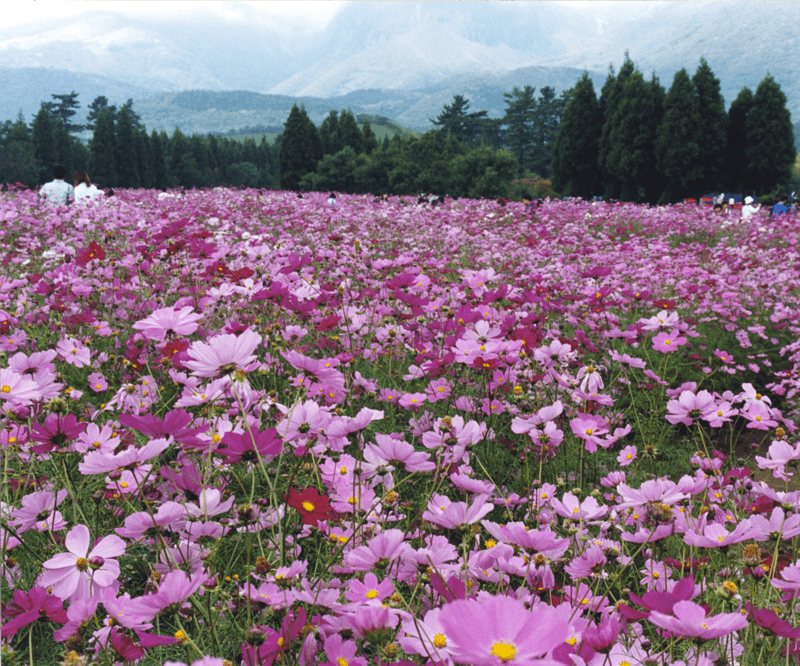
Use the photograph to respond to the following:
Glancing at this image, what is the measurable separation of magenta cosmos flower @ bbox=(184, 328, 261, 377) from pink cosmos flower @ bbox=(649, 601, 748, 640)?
2.10 feet

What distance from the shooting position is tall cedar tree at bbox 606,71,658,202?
1834 centimetres

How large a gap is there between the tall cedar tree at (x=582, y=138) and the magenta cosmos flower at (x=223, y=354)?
71.2 feet

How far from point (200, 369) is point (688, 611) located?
727 millimetres

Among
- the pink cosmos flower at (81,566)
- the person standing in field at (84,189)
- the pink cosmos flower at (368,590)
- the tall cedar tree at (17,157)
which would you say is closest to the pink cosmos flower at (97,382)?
the pink cosmos flower at (81,566)

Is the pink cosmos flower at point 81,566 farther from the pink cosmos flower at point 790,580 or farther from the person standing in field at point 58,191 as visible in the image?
the person standing in field at point 58,191

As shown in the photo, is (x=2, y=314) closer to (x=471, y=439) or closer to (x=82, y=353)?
(x=82, y=353)

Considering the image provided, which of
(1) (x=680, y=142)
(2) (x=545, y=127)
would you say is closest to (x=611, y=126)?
(1) (x=680, y=142)

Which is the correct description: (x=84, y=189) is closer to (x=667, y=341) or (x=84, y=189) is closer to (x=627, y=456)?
(x=667, y=341)

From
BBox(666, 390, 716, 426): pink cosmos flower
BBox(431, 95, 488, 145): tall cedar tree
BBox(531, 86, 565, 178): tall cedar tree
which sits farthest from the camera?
BBox(531, 86, 565, 178): tall cedar tree

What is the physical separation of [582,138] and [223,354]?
22.2 m

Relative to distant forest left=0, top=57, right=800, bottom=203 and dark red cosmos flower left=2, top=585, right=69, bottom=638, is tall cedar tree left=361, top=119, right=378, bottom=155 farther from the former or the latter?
dark red cosmos flower left=2, top=585, right=69, bottom=638

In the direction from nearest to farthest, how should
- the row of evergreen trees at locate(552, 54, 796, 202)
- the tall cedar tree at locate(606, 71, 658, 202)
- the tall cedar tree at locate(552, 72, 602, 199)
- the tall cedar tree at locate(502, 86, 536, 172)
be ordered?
the row of evergreen trees at locate(552, 54, 796, 202)
the tall cedar tree at locate(606, 71, 658, 202)
the tall cedar tree at locate(552, 72, 602, 199)
the tall cedar tree at locate(502, 86, 536, 172)

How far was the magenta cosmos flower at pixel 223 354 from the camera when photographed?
0.85 metres

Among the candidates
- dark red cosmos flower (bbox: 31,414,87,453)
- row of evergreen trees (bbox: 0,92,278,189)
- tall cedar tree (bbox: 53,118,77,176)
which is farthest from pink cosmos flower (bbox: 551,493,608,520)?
tall cedar tree (bbox: 53,118,77,176)
